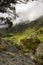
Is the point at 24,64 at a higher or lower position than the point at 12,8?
lower

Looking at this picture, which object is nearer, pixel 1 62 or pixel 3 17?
pixel 1 62

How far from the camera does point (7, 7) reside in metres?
25.4

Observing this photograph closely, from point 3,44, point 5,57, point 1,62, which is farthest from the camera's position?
point 3,44

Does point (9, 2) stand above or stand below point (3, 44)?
above

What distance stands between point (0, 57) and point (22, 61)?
2.71m

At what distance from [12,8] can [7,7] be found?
82 centimetres

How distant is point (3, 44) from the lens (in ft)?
102

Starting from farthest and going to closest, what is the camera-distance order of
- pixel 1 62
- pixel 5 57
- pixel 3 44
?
1. pixel 3 44
2. pixel 5 57
3. pixel 1 62

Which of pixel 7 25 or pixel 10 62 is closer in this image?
pixel 10 62

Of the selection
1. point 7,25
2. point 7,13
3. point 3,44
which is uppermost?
point 7,13

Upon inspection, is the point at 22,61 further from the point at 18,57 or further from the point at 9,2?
the point at 9,2

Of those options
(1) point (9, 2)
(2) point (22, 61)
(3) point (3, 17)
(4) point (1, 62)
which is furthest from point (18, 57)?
(1) point (9, 2)

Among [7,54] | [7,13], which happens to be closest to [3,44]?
[7,54]

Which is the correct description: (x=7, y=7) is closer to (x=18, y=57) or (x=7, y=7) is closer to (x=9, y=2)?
(x=9, y=2)
